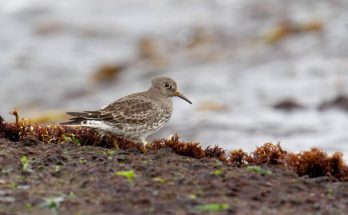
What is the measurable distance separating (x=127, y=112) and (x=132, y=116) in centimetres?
8

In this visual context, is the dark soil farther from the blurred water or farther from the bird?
the blurred water

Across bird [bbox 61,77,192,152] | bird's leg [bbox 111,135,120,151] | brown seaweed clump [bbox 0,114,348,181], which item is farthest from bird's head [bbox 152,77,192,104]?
bird's leg [bbox 111,135,120,151]

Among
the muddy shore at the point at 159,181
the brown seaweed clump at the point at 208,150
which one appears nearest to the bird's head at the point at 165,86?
the brown seaweed clump at the point at 208,150

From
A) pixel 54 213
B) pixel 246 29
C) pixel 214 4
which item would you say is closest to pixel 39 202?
pixel 54 213

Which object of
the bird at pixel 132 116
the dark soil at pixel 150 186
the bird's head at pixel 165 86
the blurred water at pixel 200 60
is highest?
the blurred water at pixel 200 60

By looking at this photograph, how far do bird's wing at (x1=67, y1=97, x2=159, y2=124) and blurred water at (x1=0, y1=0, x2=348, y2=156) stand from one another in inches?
202

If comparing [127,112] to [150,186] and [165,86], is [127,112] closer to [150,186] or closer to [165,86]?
[165,86]

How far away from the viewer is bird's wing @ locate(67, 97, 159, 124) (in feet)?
29.9

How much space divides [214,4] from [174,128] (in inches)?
395

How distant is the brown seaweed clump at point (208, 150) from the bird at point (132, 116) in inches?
3.9

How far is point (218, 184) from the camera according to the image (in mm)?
6555

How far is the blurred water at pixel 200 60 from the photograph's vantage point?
644 inches

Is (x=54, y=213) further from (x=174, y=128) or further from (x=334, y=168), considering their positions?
(x=174, y=128)

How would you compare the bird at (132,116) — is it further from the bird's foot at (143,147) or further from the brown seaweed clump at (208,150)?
the brown seaweed clump at (208,150)
